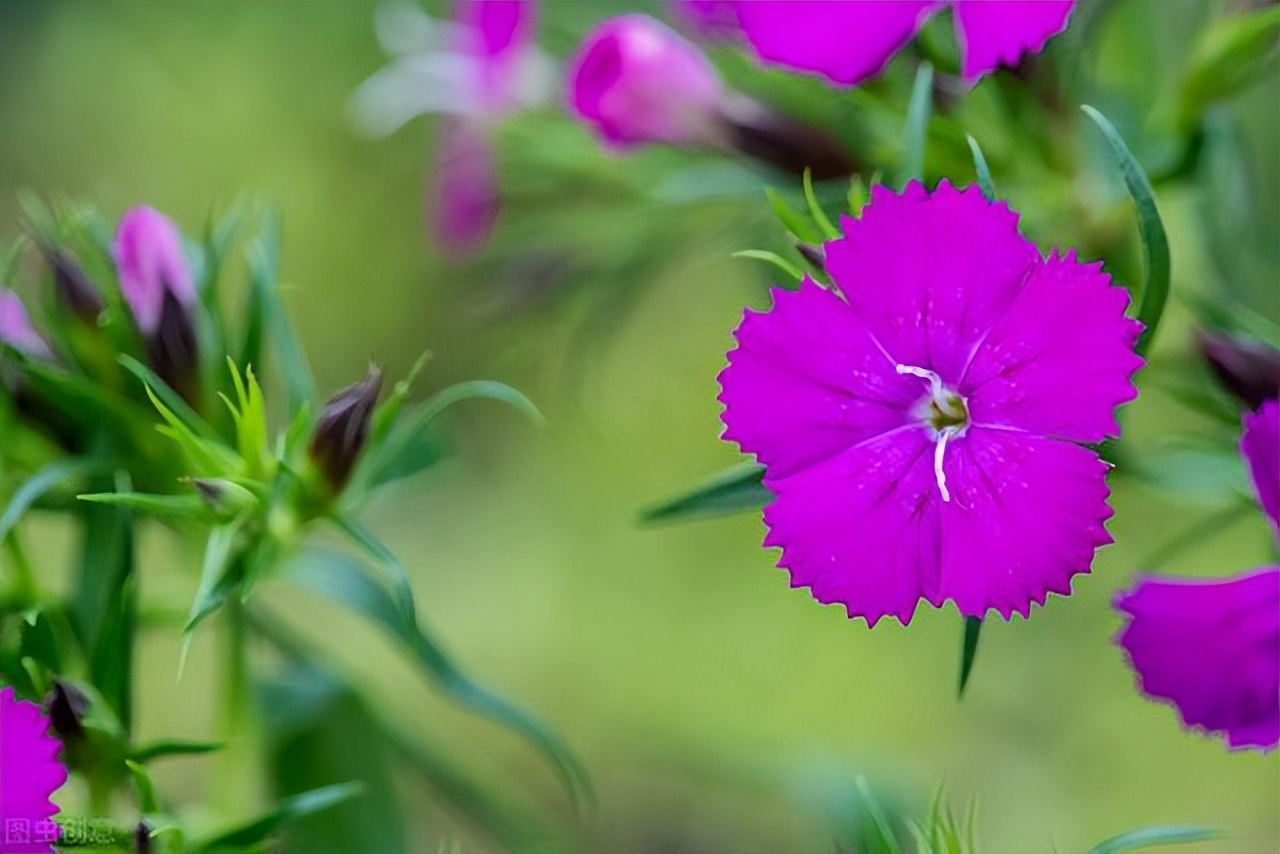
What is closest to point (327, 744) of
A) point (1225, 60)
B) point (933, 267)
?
point (933, 267)

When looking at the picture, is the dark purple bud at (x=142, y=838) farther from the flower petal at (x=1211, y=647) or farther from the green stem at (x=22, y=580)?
the flower petal at (x=1211, y=647)

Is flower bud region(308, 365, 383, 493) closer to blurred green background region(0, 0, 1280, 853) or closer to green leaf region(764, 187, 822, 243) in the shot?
green leaf region(764, 187, 822, 243)

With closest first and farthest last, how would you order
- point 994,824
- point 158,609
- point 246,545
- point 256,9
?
point 246,545, point 158,609, point 994,824, point 256,9

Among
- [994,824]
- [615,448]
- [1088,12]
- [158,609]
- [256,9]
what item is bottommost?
[994,824]

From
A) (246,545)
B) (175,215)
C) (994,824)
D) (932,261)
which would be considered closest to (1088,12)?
(932,261)

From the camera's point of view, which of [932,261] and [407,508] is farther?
[407,508]

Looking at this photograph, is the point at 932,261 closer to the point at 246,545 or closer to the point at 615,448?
the point at 246,545

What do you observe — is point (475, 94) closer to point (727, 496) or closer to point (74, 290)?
point (74, 290)

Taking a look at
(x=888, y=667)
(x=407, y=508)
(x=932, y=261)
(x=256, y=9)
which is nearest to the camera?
(x=932, y=261)
